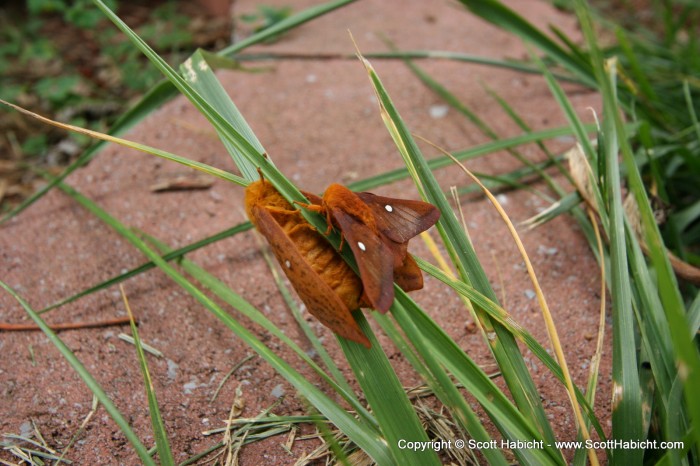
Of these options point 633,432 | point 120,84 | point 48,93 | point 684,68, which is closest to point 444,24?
point 684,68

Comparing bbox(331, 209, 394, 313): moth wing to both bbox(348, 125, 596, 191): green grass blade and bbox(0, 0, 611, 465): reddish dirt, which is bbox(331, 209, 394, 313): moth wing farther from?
bbox(348, 125, 596, 191): green grass blade

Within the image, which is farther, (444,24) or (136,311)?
(444,24)

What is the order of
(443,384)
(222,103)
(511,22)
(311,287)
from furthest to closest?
(511,22), (222,103), (311,287), (443,384)

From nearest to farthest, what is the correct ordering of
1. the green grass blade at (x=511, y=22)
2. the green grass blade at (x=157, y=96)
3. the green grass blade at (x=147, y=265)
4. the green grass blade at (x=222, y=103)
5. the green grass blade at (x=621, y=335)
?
the green grass blade at (x=621, y=335) < the green grass blade at (x=222, y=103) < the green grass blade at (x=147, y=265) < the green grass blade at (x=157, y=96) < the green grass blade at (x=511, y=22)

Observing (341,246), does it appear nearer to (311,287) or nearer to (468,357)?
(311,287)

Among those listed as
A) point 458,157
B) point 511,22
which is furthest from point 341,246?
point 511,22

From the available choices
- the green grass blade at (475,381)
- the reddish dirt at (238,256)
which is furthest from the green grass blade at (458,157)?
the green grass blade at (475,381)

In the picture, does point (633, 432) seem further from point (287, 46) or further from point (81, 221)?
point (287, 46)

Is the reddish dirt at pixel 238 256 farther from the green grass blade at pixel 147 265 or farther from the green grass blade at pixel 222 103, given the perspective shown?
the green grass blade at pixel 222 103
